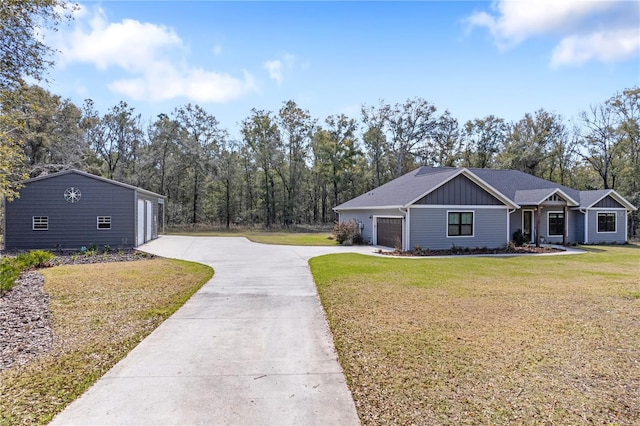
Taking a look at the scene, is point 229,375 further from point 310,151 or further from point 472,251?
point 310,151

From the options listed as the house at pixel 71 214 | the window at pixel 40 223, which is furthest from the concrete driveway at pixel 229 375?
the window at pixel 40 223

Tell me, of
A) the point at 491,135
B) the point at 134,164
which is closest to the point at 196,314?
the point at 134,164

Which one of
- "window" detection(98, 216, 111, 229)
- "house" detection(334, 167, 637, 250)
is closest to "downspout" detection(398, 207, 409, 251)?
"house" detection(334, 167, 637, 250)

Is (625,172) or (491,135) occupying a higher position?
(491,135)

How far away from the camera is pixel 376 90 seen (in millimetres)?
40406

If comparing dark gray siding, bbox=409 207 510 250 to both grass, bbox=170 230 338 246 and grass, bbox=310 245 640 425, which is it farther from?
grass, bbox=310 245 640 425

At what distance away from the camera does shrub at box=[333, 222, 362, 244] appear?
2156 cm

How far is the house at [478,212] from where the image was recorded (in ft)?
59.0

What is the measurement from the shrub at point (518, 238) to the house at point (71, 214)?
792 inches

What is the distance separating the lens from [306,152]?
42562mm

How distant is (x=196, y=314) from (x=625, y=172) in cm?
3762

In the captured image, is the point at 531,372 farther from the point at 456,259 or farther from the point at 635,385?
the point at 456,259

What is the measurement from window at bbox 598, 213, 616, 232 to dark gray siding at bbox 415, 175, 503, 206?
9.44m

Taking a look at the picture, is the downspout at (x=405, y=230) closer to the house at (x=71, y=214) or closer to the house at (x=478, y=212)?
the house at (x=478, y=212)
